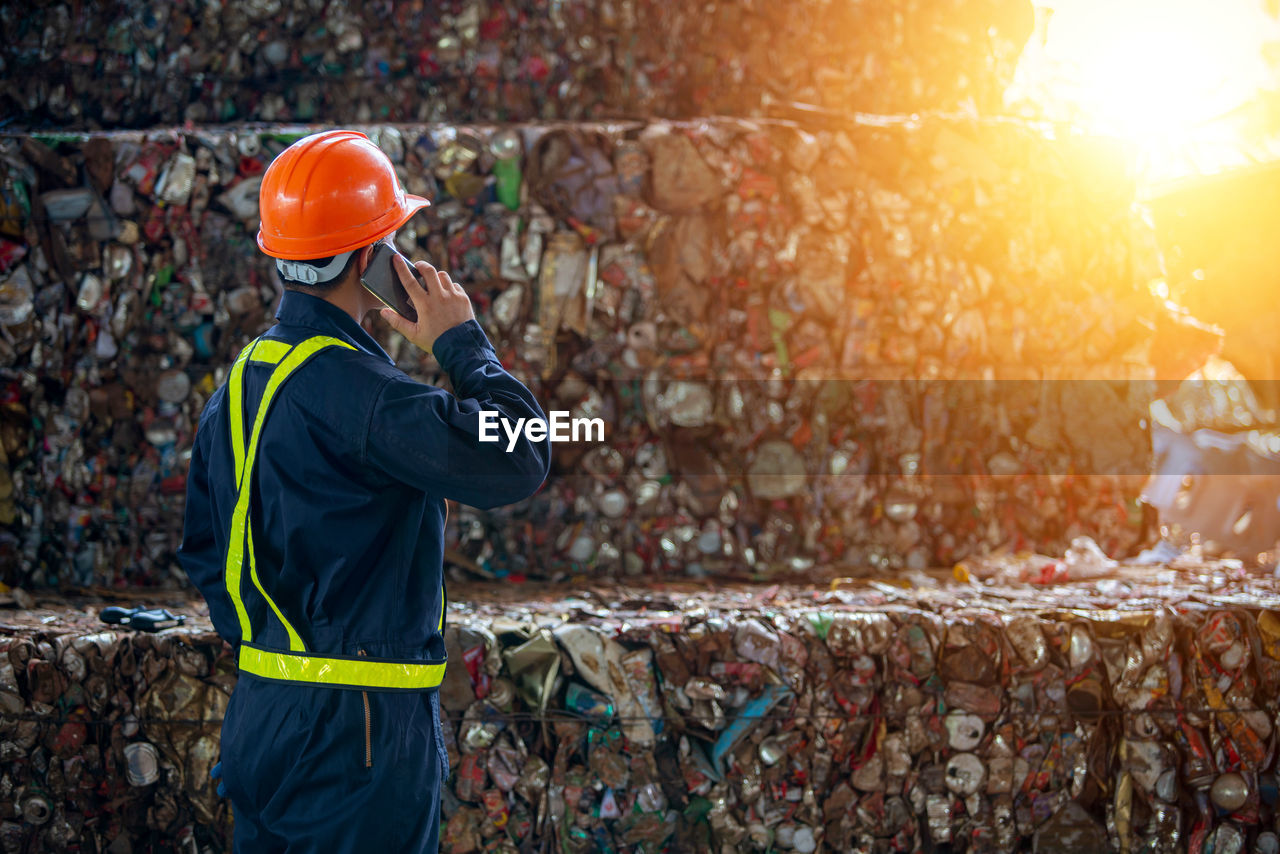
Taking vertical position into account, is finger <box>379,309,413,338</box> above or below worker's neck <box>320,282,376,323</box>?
below

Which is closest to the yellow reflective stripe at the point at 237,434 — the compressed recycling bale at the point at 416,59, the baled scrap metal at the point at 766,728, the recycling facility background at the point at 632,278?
the baled scrap metal at the point at 766,728

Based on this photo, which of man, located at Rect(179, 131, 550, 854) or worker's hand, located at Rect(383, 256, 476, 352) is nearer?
man, located at Rect(179, 131, 550, 854)

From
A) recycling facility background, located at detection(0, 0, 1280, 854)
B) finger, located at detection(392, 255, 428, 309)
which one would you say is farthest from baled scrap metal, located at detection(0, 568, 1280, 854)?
finger, located at detection(392, 255, 428, 309)

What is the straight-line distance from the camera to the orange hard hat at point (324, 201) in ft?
4.78

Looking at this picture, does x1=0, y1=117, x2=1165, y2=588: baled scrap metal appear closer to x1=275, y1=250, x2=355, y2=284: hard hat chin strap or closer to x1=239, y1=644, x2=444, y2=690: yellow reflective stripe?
x1=275, y1=250, x2=355, y2=284: hard hat chin strap

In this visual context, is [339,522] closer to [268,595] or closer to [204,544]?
[268,595]

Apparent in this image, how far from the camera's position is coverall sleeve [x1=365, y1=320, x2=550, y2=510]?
130cm

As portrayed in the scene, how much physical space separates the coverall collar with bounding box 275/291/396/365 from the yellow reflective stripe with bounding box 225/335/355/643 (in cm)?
3

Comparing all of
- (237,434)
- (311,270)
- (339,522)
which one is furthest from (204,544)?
(311,270)

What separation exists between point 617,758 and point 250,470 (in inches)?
58.9

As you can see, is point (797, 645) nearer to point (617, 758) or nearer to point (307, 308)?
point (617, 758)

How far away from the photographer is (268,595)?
1380 millimetres

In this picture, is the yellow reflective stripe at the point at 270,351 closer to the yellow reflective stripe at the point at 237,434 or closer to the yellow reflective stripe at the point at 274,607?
the yellow reflective stripe at the point at 237,434

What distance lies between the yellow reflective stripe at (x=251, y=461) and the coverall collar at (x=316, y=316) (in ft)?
0.10
